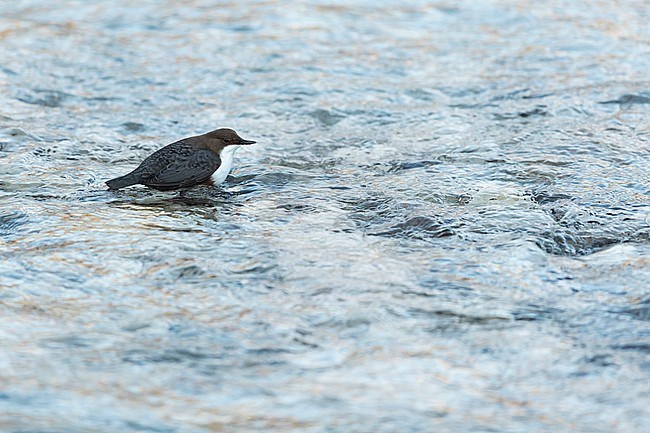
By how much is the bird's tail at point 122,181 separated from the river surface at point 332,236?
0.11 meters

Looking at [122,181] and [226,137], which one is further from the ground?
[226,137]

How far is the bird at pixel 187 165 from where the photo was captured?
5641mm

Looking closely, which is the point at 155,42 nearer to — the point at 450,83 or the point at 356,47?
the point at 356,47

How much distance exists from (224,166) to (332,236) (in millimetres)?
1092

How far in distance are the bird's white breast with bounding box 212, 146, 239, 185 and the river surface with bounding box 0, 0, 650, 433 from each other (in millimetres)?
125

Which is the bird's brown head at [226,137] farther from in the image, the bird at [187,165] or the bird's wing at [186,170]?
the bird's wing at [186,170]

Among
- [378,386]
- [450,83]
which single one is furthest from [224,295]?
[450,83]

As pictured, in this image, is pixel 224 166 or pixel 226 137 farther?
pixel 226 137

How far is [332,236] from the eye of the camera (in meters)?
5.01

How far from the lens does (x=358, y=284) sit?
436 centimetres

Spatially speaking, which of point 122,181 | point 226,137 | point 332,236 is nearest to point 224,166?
point 226,137

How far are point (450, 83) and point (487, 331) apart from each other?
180 inches

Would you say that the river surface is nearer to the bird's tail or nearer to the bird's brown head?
the bird's tail

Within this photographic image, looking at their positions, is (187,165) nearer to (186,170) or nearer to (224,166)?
(186,170)
